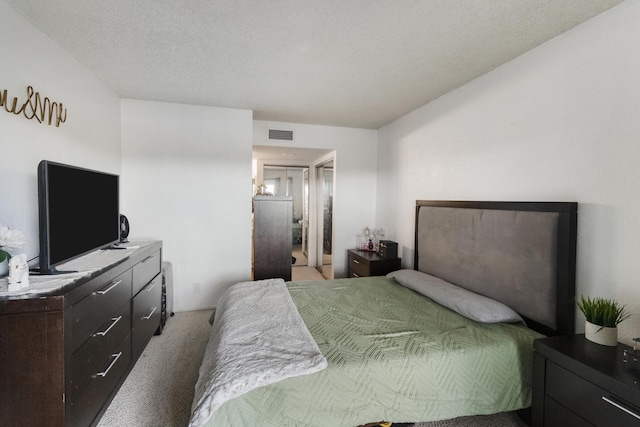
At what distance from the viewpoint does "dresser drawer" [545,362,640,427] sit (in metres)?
1.16

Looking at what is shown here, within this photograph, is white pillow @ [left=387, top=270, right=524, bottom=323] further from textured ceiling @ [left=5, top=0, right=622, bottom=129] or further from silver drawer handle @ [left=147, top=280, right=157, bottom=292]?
silver drawer handle @ [left=147, top=280, right=157, bottom=292]

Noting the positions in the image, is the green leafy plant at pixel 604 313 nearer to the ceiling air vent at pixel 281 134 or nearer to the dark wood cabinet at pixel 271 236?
the dark wood cabinet at pixel 271 236

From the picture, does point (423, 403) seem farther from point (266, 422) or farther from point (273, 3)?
point (273, 3)

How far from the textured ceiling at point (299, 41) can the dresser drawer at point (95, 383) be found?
205cm

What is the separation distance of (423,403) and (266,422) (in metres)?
0.80

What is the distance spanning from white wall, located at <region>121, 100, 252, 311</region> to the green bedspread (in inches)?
74.9

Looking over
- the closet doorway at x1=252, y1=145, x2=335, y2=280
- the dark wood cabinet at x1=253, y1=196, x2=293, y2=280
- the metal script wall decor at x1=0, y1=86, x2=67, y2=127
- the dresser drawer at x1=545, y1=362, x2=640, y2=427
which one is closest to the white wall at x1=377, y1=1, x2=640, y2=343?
the dresser drawer at x1=545, y1=362, x2=640, y2=427

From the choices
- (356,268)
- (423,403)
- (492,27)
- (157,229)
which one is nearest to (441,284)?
(423,403)

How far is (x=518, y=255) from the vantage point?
1.94 m

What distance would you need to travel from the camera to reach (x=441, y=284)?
7.77ft

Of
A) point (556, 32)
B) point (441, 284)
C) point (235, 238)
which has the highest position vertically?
point (556, 32)

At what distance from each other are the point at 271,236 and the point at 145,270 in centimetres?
157

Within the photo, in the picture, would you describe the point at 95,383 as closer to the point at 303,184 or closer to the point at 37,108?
the point at 37,108

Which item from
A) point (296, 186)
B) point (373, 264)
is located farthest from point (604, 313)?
point (296, 186)
